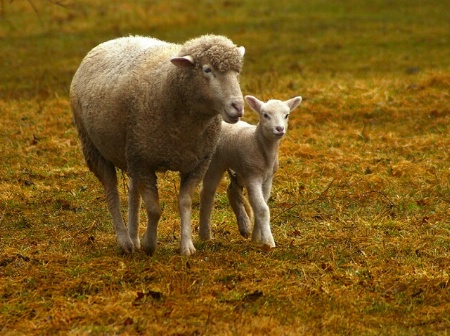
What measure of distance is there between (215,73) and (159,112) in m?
0.66

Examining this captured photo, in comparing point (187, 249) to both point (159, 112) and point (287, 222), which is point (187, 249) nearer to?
point (159, 112)

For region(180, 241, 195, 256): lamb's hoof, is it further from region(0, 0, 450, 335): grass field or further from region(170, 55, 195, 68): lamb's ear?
region(170, 55, 195, 68): lamb's ear

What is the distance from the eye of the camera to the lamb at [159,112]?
794 cm

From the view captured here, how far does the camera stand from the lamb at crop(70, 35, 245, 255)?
7.94 meters

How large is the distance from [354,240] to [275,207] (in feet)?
6.21

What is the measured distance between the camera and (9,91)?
17.5 m

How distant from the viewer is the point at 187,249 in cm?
833

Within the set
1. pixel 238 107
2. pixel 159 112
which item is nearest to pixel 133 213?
pixel 159 112

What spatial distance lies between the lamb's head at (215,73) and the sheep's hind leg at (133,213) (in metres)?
1.33

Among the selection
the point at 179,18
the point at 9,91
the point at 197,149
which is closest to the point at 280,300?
the point at 197,149

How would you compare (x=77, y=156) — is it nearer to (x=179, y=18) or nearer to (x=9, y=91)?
(x=9, y=91)

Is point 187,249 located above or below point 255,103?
below

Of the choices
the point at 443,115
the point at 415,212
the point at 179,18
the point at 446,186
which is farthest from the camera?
the point at 179,18

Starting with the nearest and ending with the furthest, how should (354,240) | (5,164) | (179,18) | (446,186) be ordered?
(354,240)
(446,186)
(5,164)
(179,18)
